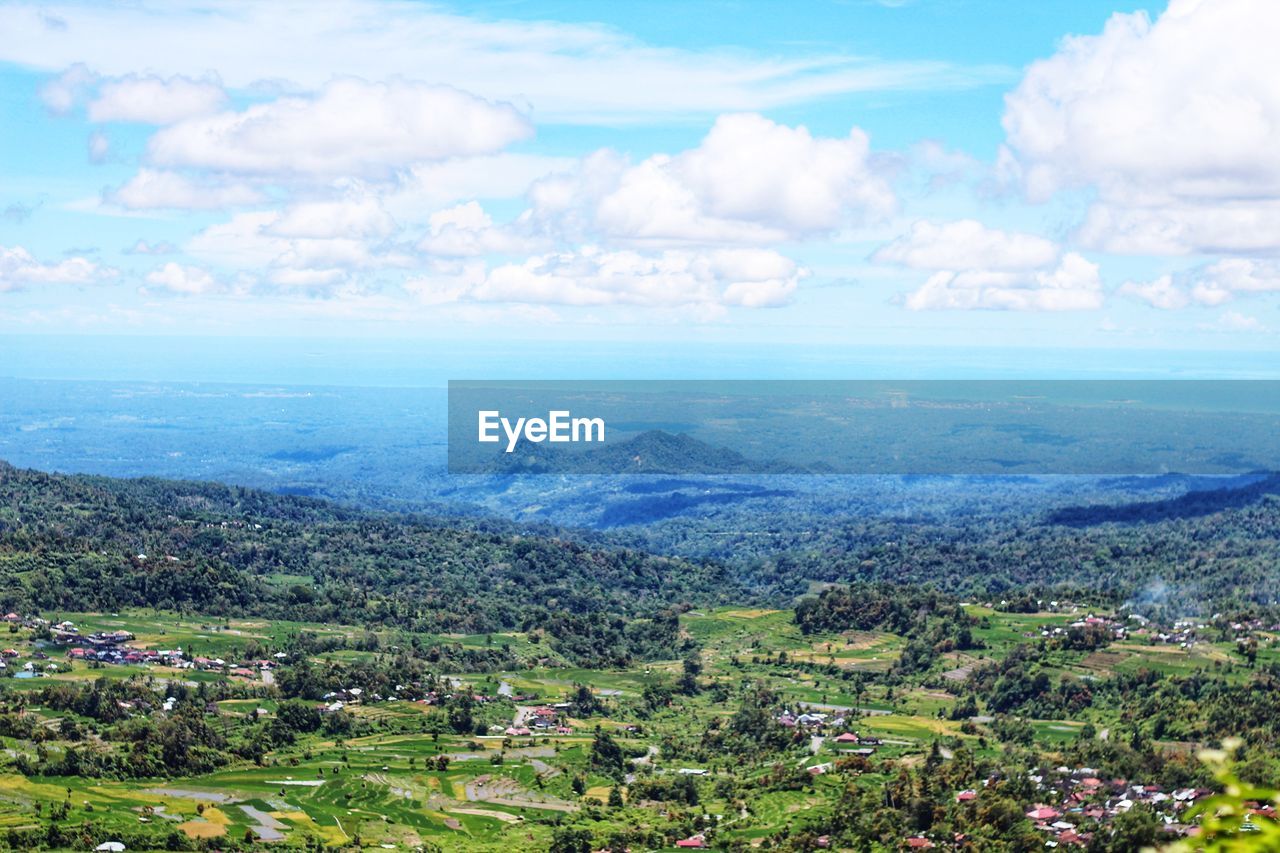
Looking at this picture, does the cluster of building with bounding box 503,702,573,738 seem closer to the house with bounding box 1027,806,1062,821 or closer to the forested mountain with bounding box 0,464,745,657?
the forested mountain with bounding box 0,464,745,657

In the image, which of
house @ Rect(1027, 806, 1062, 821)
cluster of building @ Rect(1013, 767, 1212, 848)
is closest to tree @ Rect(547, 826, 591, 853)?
cluster of building @ Rect(1013, 767, 1212, 848)

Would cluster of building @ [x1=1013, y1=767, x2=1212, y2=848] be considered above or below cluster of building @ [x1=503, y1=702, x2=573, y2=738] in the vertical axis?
above

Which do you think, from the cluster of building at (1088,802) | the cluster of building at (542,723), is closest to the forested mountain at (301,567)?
the cluster of building at (542,723)

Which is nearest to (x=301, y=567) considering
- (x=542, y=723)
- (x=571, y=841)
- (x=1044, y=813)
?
(x=542, y=723)

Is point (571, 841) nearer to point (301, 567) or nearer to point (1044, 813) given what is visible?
point (1044, 813)

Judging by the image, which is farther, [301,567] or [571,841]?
[301,567]

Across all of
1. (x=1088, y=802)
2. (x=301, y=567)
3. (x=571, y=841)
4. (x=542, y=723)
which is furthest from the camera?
(x=301, y=567)

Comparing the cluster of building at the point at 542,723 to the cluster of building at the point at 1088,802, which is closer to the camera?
the cluster of building at the point at 1088,802

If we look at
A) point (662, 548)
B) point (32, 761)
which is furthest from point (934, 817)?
point (662, 548)

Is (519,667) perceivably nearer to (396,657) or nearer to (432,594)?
(396,657)

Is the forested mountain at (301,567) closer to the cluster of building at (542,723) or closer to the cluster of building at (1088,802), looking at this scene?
the cluster of building at (542,723)

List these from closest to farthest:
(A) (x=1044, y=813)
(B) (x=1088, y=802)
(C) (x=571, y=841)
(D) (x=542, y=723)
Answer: (C) (x=571, y=841)
(A) (x=1044, y=813)
(B) (x=1088, y=802)
(D) (x=542, y=723)
